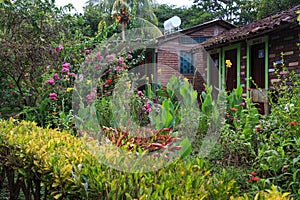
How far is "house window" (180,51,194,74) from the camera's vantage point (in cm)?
1288

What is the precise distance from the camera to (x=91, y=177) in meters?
1.64

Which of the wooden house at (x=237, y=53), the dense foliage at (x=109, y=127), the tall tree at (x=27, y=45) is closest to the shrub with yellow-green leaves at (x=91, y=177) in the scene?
the dense foliage at (x=109, y=127)

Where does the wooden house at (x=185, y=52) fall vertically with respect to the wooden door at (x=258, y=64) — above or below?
above

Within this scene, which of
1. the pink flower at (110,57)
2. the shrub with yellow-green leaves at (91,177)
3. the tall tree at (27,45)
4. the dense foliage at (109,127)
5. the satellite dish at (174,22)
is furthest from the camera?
the satellite dish at (174,22)

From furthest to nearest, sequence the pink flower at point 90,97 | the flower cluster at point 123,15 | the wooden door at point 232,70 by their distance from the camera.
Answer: the flower cluster at point 123,15, the wooden door at point 232,70, the pink flower at point 90,97

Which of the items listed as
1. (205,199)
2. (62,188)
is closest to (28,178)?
(62,188)

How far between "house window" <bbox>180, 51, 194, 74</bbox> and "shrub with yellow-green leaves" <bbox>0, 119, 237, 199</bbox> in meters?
10.8

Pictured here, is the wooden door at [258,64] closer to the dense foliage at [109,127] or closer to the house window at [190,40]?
the dense foliage at [109,127]

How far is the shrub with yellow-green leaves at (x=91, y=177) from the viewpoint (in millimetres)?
1522

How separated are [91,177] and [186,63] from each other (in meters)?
12.1

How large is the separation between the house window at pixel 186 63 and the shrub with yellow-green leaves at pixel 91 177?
426 inches

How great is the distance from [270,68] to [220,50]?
2.78 m

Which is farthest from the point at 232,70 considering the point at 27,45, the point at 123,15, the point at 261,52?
the point at 123,15

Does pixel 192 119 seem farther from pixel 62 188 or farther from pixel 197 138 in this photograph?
pixel 62 188
